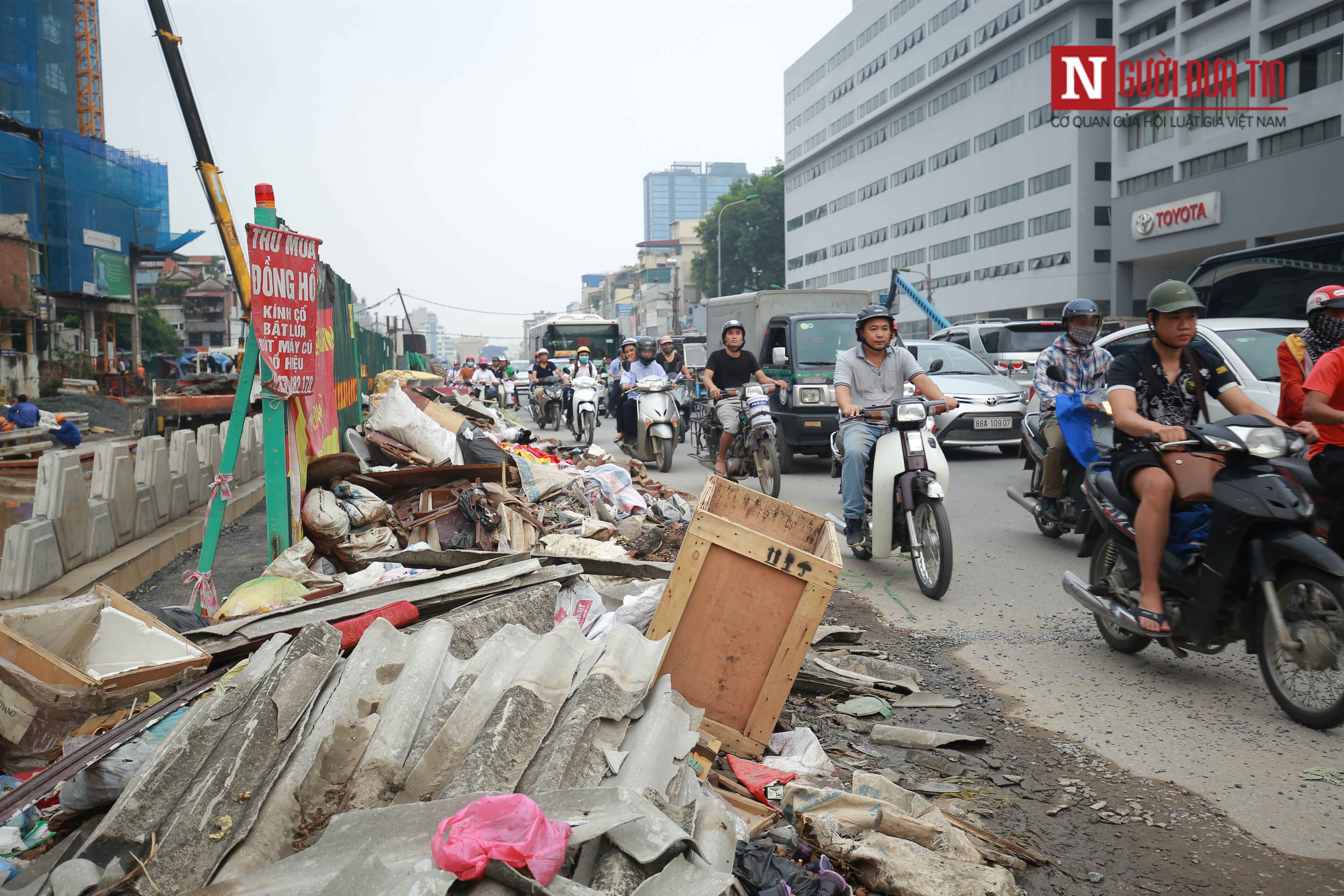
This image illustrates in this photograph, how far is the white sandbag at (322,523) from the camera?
6184 millimetres

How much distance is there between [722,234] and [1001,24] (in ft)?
104

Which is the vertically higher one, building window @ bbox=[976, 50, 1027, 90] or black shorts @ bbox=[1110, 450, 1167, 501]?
building window @ bbox=[976, 50, 1027, 90]

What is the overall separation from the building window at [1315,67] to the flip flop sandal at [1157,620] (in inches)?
1397

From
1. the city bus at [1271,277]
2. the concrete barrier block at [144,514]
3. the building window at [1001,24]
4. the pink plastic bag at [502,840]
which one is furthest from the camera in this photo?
the building window at [1001,24]

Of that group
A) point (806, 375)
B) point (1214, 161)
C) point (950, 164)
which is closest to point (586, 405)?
point (806, 375)

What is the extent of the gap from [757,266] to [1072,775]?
288 feet

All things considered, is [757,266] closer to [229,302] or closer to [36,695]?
[229,302]

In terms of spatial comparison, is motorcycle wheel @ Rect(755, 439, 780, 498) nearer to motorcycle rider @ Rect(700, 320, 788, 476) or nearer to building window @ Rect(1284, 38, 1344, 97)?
motorcycle rider @ Rect(700, 320, 788, 476)

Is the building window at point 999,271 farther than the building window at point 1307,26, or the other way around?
the building window at point 999,271

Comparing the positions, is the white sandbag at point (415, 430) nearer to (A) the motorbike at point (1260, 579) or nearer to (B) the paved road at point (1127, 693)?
(B) the paved road at point (1127, 693)

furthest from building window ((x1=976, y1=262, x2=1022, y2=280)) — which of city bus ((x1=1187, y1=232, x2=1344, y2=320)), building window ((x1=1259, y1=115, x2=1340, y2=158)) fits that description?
city bus ((x1=1187, y1=232, x2=1344, y2=320))

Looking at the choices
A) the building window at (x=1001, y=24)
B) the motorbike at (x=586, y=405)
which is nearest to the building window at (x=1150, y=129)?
the building window at (x=1001, y=24)

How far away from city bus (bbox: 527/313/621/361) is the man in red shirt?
30.3m

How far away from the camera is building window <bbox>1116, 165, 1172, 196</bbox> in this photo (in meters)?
40.0
